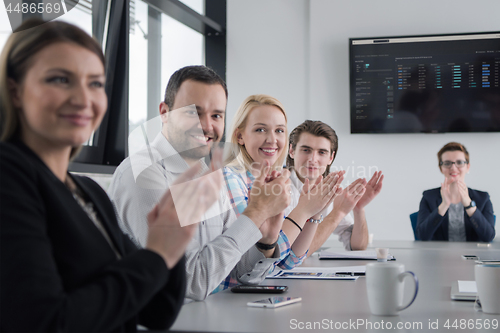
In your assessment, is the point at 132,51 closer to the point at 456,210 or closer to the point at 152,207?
the point at 152,207

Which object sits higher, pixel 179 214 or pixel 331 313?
pixel 179 214

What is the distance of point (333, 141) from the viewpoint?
272 centimetres

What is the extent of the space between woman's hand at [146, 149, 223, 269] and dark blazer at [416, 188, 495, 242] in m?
2.75

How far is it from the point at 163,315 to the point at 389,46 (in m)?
3.39

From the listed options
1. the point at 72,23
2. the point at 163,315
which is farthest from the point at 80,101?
the point at 163,315

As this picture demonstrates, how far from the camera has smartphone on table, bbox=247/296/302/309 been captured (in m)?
1.05

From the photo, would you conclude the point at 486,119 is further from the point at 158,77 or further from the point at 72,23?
the point at 72,23

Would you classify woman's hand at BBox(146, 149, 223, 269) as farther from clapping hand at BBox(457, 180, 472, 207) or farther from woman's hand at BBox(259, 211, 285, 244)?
clapping hand at BBox(457, 180, 472, 207)

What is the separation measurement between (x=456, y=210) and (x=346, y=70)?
142 centimetres

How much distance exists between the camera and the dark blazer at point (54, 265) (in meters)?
0.55

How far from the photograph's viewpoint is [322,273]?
1536mm

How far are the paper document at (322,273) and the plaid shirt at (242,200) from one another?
1.3 inches

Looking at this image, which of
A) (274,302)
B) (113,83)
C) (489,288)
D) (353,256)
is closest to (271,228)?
(274,302)

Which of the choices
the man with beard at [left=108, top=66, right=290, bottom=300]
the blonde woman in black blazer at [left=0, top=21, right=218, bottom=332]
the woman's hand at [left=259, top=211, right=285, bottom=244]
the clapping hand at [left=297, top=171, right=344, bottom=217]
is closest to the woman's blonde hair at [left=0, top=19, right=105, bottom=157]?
the blonde woman in black blazer at [left=0, top=21, right=218, bottom=332]
